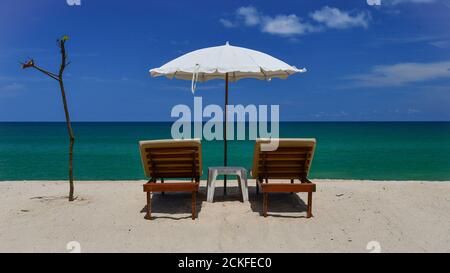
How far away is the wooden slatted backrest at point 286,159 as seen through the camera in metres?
5.40

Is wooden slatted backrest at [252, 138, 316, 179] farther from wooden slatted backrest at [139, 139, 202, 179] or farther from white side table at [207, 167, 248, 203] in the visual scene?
wooden slatted backrest at [139, 139, 202, 179]

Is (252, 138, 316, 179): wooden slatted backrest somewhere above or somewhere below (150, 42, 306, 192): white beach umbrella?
below

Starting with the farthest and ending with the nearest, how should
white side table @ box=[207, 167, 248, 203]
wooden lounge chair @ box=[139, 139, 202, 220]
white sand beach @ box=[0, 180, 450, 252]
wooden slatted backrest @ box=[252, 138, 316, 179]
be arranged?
white side table @ box=[207, 167, 248, 203] < wooden slatted backrest @ box=[252, 138, 316, 179] < wooden lounge chair @ box=[139, 139, 202, 220] < white sand beach @ box=[0, 180, 450, 252]

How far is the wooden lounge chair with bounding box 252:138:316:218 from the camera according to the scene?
5285 mm

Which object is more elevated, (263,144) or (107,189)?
(263,144)

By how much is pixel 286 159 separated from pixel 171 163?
162cm

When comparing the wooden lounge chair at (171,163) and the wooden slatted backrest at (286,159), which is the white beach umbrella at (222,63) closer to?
the wooden lounge chair at (171,163)

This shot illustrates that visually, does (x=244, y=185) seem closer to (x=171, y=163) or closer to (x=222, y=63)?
(x=171, y=163)

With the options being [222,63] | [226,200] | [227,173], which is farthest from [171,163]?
[222,63]

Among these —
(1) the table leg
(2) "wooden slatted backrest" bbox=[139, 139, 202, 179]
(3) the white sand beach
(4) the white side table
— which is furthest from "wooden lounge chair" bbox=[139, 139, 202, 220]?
(1) the table leg

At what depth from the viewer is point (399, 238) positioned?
4.61 m
